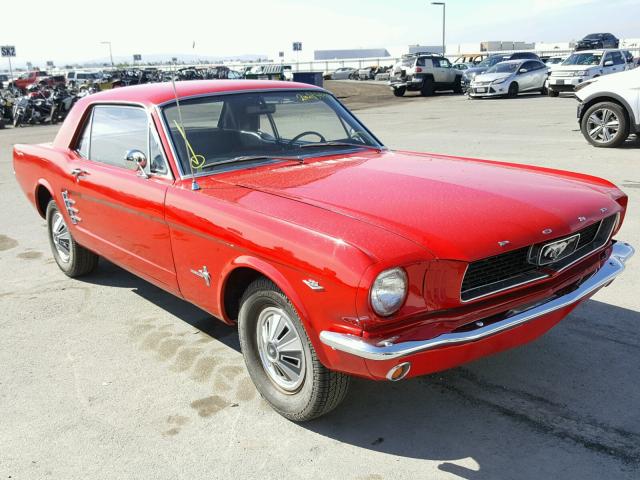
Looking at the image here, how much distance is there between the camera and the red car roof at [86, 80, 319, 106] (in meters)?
4.20

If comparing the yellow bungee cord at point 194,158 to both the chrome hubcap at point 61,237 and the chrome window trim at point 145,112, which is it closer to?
the chrome window trim at point 145,112

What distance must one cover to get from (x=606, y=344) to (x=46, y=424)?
3.20m

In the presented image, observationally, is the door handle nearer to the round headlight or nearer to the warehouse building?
the round headlight

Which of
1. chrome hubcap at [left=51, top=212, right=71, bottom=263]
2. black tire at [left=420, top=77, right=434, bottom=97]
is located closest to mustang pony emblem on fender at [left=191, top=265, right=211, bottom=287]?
chrome hubcap at [left=51, top=212, right=71, bottom=263]

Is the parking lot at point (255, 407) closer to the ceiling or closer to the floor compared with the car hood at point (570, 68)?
closer to the floor

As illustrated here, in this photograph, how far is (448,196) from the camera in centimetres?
320

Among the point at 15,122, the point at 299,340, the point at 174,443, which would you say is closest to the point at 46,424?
the point at 174,443

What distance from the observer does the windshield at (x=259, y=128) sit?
154 inches

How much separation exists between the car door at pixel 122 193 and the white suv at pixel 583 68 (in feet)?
66.7

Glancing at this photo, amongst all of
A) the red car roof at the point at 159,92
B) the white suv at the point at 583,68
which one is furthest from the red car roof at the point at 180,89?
the white suv at the point at 583,68

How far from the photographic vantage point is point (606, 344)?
3.82m

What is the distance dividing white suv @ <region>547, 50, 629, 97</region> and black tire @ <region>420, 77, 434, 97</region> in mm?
7266

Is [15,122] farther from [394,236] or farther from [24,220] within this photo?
[394,236]

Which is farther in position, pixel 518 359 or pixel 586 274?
pixel 518 359
